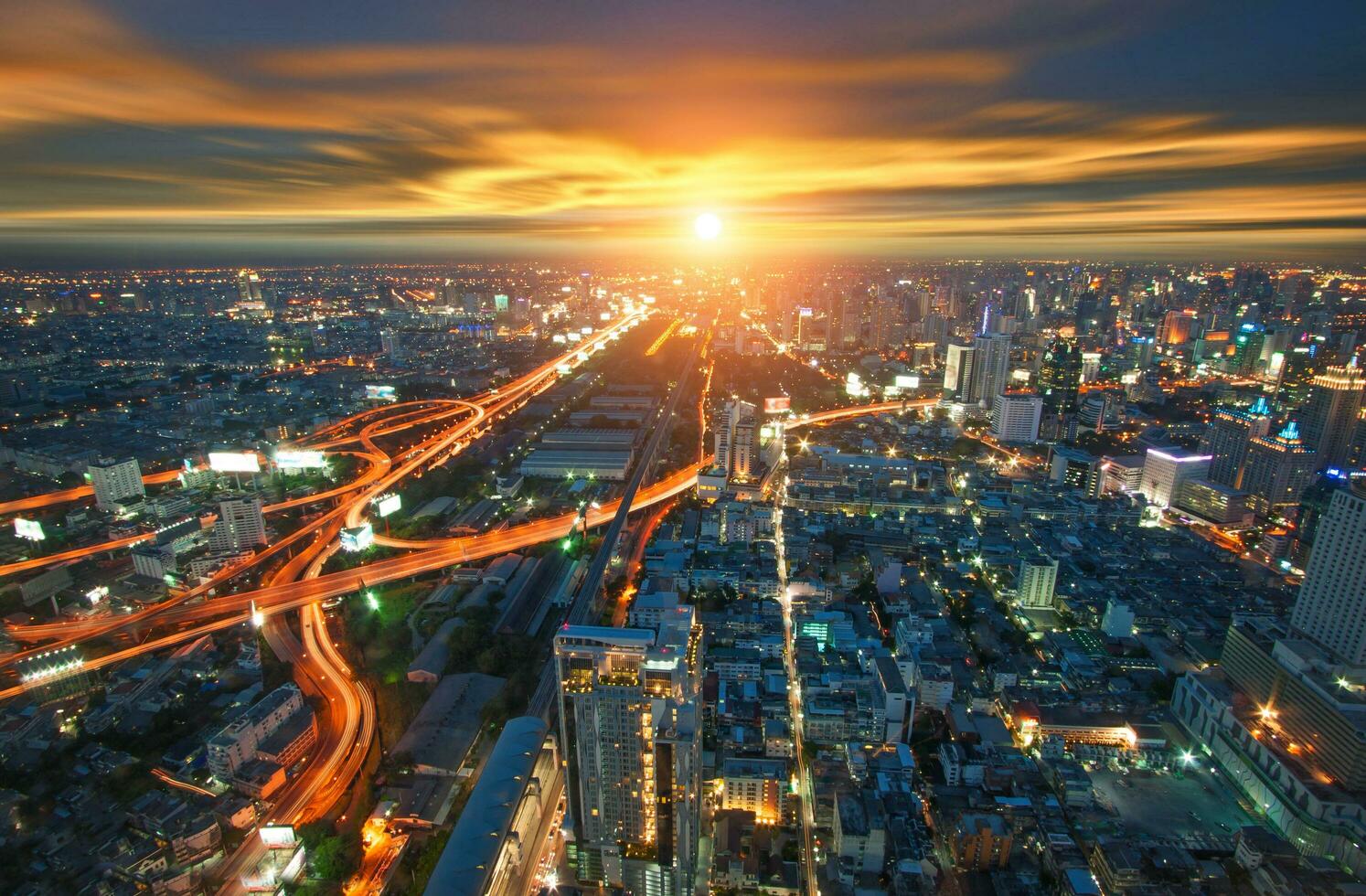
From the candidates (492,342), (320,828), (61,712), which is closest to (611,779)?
(320,828)

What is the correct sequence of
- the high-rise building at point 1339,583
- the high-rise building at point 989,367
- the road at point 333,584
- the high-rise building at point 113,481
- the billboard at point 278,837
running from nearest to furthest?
1. the billboard at point 278,837
2. the high-rise building at point 1339,583
3. the road at point 333,584
4. the high-rise building at point 113,481
5. the high-rise building at point 989,367

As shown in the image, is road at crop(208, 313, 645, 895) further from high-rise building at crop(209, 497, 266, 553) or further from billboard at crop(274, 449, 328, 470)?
billboard at crop(274, 449, 328, 470)

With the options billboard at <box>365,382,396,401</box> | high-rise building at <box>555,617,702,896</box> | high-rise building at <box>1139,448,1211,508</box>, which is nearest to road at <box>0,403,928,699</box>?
high-rise building at <box>555,617,702,896</box>


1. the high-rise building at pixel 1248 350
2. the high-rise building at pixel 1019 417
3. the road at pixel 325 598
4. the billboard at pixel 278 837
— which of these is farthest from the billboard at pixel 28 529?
the high-rise building at pixel 1248 350

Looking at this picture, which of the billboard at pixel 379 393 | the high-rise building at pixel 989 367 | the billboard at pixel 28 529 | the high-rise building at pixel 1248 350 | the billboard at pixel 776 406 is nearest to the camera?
the billboard at pixel 28 529

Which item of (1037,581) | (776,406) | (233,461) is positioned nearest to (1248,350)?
(776,406)

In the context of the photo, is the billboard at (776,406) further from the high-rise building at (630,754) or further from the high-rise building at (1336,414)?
the high-rise building at (630,754)

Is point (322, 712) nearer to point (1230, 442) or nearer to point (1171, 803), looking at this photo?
point (1171, 803)
